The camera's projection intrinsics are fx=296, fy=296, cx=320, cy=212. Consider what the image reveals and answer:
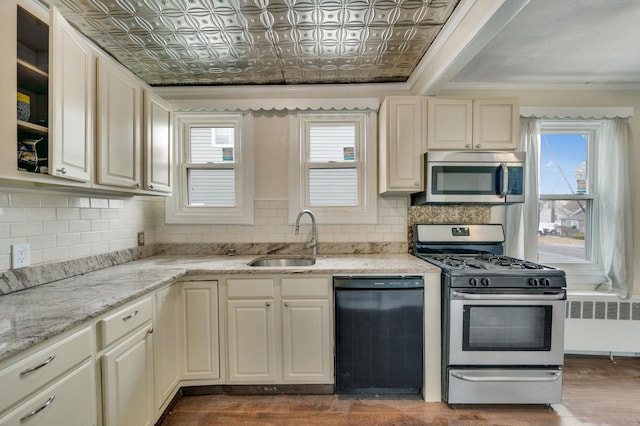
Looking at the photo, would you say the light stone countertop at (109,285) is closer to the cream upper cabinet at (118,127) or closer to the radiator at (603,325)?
the cream upper cabinet at (118,127)

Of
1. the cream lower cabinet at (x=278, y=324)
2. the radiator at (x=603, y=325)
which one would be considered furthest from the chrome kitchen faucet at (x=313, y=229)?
the radiator at (x=603, y=325)

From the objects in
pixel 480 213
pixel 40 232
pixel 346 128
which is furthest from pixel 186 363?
pixel 480 213

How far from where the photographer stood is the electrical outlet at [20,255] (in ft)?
5.04

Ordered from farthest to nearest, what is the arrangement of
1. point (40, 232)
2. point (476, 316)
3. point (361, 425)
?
point (476, 316)
point (361, 425)
point (40, 232)

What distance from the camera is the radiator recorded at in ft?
8.61

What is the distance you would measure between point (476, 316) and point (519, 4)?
1789 mm

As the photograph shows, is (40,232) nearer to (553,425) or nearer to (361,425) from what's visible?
(361,425)

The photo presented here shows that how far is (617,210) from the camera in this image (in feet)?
8.82

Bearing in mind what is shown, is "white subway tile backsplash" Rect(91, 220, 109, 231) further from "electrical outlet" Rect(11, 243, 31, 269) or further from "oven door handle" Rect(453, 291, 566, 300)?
"oven door handle" Rect(453, 291, 566, 300)

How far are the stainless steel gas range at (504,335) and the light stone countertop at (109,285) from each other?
31 centimetres

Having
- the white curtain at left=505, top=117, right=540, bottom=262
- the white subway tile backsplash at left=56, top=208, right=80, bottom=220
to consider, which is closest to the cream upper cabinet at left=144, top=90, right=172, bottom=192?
the white subway tile backsplash at left=56, top=208, right=80, bottom=220

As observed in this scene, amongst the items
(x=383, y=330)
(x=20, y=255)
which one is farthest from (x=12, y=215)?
(x=383, y=330)

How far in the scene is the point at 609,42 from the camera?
2.10m

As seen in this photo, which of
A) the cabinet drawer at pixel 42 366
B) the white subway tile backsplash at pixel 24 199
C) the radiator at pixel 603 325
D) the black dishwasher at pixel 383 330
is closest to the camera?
the cabinet drawer at pixel 42 366
